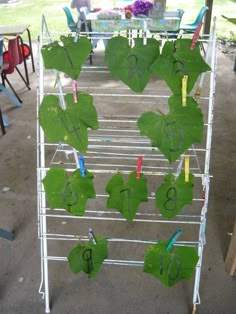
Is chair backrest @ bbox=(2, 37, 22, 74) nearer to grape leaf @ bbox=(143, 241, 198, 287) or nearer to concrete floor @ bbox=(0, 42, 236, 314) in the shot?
concrete floor @ bbox=(0, 42, 236, 314)

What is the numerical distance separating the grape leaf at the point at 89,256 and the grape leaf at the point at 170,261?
19cm

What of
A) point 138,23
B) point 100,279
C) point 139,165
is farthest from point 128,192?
point 138,23

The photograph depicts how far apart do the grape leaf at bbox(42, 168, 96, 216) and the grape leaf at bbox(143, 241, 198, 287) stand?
337mm

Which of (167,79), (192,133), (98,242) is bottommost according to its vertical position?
(98,242)

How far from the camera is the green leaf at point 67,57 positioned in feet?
3.85

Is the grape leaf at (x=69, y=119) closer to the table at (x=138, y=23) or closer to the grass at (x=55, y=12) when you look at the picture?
the table at (x=138, y=23)

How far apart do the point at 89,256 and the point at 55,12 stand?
9.18m

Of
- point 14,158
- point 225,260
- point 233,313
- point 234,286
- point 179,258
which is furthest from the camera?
point 14,158

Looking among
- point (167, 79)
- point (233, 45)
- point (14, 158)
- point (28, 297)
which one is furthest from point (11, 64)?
point (233, 45)

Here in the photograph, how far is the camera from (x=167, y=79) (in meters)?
1.17

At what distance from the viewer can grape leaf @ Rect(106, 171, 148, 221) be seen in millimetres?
1341

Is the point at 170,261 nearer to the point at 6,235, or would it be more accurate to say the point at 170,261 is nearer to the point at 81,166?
the point at 81,166

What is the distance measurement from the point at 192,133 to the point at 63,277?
104 centimetres

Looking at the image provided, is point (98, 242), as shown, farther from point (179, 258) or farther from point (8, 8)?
point (8, 8)
